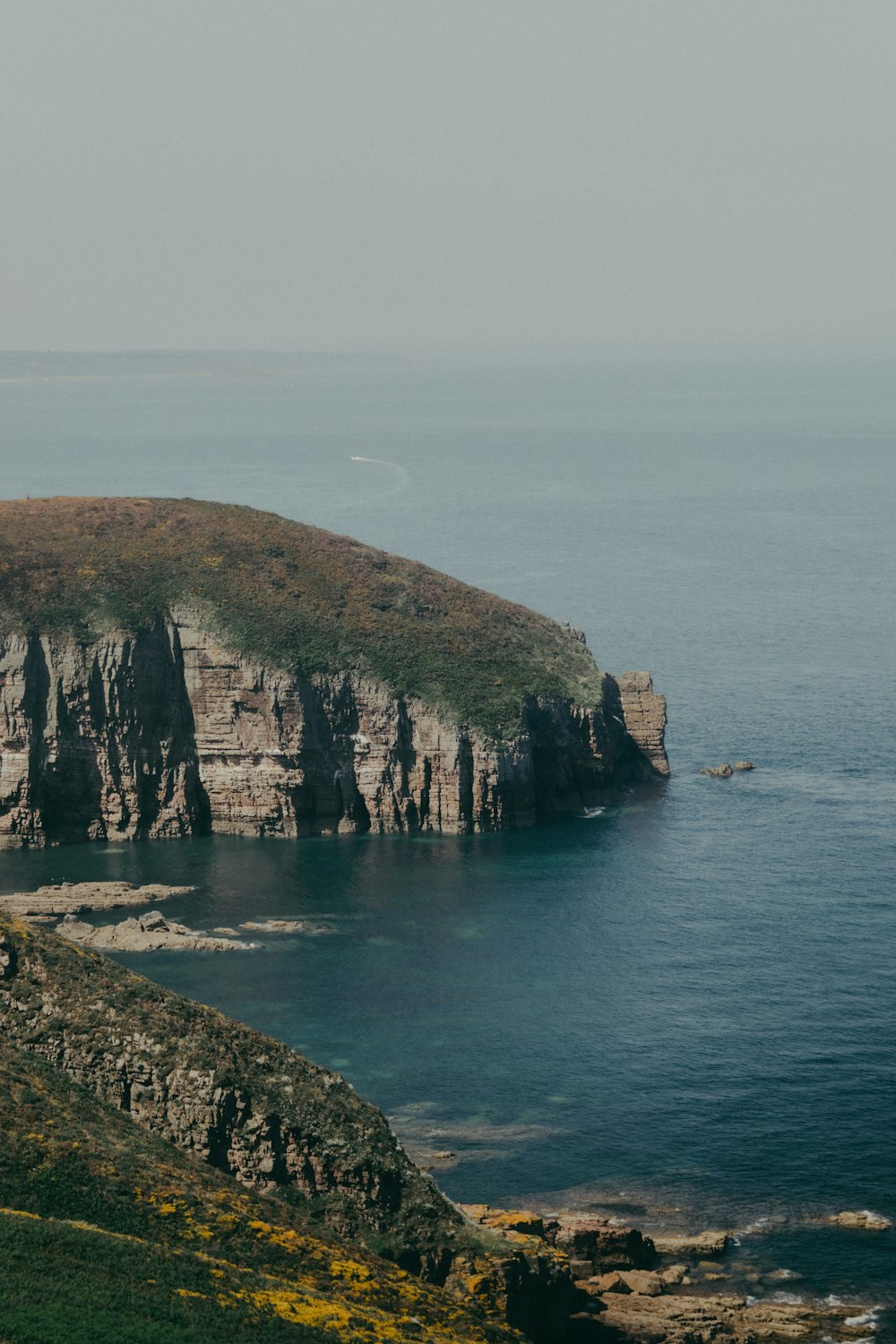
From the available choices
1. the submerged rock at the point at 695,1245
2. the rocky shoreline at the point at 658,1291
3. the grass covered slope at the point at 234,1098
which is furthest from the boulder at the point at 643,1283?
the grass covered slope at the point at 234,1098

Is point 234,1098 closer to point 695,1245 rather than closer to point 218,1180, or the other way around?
point 218,1180

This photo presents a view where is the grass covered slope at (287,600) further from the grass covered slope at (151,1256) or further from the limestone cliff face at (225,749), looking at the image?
the grass covered slope at (151,1256)

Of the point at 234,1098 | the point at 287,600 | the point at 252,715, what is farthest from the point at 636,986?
A: the point at 287,600

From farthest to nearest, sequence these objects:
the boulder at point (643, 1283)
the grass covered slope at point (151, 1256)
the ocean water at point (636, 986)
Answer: the ocean water at point (636, 986) < the boulder at point (643, 1283) < the grass covered slope at point (151, 1256)

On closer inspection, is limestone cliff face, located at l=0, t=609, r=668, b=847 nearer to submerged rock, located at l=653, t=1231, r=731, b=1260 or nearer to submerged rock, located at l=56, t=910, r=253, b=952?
submerged rock, located at l=56, t=910, r=253, b=952

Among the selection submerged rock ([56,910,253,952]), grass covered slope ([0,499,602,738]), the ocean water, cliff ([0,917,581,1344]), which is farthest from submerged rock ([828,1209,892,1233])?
grass covered slope ([0,499,602,738])

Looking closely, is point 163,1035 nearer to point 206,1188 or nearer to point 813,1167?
point 206,1188
